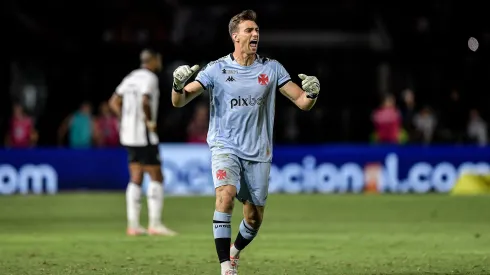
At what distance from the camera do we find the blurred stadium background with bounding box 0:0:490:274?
13680 mm

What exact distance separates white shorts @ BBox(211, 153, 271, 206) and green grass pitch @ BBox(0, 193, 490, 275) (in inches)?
35.7

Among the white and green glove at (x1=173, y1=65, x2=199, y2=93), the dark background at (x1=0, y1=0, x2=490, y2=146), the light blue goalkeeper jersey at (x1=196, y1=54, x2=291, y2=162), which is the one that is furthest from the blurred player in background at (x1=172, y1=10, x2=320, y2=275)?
the dark background at (x1=0, y1=0, x2=490, y2=146)

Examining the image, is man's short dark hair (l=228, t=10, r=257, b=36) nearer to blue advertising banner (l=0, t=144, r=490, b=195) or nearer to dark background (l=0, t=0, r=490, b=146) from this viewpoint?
blue advertising banner (l=0, t=144, r=490, b=195)

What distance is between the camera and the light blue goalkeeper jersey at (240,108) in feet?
35.3

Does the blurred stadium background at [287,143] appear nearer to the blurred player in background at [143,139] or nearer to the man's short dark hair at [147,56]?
the blurred player in background at [143,139]

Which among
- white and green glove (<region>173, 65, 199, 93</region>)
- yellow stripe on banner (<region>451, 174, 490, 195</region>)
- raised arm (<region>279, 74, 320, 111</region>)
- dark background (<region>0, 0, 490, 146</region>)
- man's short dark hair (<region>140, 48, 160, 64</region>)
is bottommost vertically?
yellow stripe on banner (<region>451, 174, 490, 195</region>)

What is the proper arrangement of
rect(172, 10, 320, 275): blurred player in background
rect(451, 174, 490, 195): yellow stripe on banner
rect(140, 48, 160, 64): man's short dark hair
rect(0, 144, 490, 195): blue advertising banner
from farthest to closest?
rect(0, 144, 490, 195): blue advertising banner → rect(451, 174, 490, 195): yellow stripe on banner → rect(140, 48, 160, 64): man's short dark hair → rect(172, 10, 320, 275): blurred player in background

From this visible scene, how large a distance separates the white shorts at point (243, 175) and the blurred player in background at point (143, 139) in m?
5.08

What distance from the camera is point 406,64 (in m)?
35.8

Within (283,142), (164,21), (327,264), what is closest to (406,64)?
(283,142)

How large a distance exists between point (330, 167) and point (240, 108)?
14748 mm

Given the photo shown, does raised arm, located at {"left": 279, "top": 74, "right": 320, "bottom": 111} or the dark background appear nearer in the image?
raised arm, located at {"left": 279, "top": 74, "right": 320, "bottom": 111}

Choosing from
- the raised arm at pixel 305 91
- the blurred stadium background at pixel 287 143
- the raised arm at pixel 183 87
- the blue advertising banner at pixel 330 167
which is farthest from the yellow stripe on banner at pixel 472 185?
the raised arm at pixel 183 87

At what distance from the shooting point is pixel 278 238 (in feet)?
50.3
